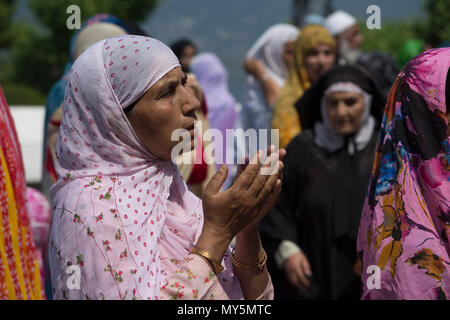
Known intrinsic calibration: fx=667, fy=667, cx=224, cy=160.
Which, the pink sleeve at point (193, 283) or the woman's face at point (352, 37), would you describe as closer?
the pink sleeve at point (193, 283)

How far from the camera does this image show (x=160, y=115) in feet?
6.47

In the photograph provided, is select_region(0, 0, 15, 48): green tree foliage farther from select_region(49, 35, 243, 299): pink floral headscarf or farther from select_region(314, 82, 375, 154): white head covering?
select_region(49, 35, 243, 299): pink floral headscarf

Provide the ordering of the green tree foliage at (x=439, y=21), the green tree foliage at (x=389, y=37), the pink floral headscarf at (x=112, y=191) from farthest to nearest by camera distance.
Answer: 1. the green tree foliage at (x=389, y=37)
2. the green tree foliage at (x=439, y=21)
3. the pink floral headscarf at (x=112, y=191)

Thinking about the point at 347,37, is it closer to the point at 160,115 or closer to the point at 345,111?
the point at 345,111

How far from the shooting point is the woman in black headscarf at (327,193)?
3641mm

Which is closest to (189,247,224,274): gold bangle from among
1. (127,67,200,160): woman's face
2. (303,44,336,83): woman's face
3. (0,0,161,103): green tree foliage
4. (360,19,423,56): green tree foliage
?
(127,67,200,160): woman's face

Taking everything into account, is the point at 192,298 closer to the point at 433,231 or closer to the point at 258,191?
the point at 258,191

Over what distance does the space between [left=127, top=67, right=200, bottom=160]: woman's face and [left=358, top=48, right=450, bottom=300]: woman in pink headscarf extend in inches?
26.0

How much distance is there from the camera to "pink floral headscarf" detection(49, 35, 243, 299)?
72.6 inches

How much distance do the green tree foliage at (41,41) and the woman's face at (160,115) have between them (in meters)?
27.3

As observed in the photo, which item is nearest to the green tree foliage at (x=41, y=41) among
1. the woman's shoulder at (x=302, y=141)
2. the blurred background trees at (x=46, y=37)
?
the blurred background trees at (x=46, y=37)

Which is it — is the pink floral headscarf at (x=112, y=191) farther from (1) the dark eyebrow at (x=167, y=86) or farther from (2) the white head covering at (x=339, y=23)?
(2) the white head covering at (x=339, y=23)

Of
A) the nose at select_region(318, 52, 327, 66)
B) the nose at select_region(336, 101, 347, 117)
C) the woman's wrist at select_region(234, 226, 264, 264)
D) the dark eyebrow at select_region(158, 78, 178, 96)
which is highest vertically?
the dark eyebrow at select_region(158, 78, 178, 96)
